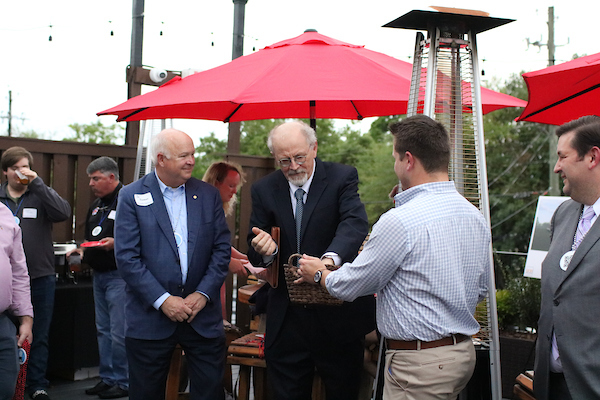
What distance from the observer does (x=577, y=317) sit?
83.4 inches

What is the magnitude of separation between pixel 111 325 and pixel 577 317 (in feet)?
11.9

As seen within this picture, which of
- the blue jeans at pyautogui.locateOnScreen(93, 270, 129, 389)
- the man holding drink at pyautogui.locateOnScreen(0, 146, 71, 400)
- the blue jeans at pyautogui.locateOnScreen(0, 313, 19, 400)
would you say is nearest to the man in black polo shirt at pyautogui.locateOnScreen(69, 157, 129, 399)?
the blue jeans at pyautogui.locateOnScreen(93, 270, 129, 389)

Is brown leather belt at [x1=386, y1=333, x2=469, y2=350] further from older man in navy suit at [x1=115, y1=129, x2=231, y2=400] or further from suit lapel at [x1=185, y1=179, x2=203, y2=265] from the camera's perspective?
suit lapel at [x1=185, y1=179, x2=203, y2=265]

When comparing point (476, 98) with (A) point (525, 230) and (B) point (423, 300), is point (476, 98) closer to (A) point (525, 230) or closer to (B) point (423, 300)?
(B) point (423, 300)

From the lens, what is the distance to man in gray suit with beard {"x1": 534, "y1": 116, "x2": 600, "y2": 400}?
2.09 metres

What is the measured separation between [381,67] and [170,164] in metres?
1.47

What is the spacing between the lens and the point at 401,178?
224 centimetres

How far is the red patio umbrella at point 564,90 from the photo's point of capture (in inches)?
123

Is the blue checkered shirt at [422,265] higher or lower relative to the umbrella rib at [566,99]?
lower

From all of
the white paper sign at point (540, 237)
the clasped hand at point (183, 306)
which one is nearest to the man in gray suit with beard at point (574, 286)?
the clasped hand at point (183, 306)

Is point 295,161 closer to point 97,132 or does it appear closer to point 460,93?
point 460,93

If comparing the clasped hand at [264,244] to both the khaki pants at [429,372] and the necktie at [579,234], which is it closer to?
the khaki pants at [429,372]

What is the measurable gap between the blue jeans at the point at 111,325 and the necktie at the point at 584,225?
3.47 m

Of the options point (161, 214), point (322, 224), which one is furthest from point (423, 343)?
point (161, 214)
